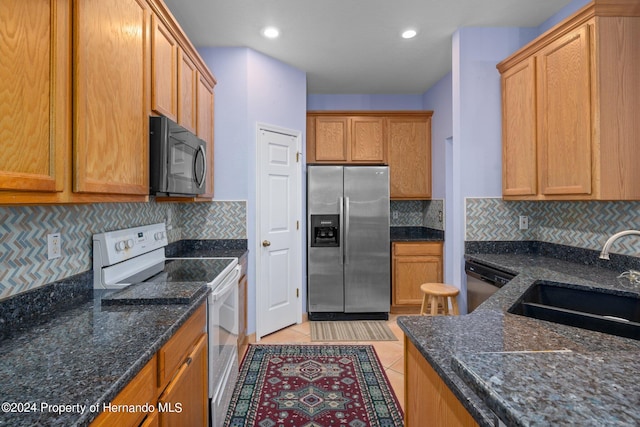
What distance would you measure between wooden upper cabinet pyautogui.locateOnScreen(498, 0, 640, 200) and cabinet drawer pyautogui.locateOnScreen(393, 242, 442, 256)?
4.91 ft

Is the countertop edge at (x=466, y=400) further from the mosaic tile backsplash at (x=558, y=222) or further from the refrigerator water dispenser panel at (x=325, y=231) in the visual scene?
the refrigerator water dispenser panel at (x=325, y=231)

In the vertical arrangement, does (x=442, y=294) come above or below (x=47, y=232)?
below

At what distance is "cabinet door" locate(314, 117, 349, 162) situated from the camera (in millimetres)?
4059

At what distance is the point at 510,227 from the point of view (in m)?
2.69

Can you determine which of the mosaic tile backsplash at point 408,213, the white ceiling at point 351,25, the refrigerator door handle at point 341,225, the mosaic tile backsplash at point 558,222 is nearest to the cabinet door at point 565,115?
the mosaic tile backsplash at point 558,222

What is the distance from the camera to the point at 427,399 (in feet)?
3.22

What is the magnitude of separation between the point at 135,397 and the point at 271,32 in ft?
9.07

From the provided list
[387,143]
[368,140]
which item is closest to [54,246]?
[368,140]

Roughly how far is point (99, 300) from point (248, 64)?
94.4 inches

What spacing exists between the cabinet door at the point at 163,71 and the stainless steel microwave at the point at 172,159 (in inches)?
4.4

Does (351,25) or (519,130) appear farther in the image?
(351,25)

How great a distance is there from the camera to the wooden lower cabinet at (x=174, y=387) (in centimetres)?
88

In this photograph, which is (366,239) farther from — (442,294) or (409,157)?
(409,157)

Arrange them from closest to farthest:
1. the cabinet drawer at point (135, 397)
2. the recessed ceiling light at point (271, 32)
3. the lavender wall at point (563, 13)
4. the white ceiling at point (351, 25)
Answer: the cabinet drawer at point (135, 397), the lavender wall at point (563, 13), the white ceiling at point (351, 25), the recessed ceiling light at point (271, 32)
